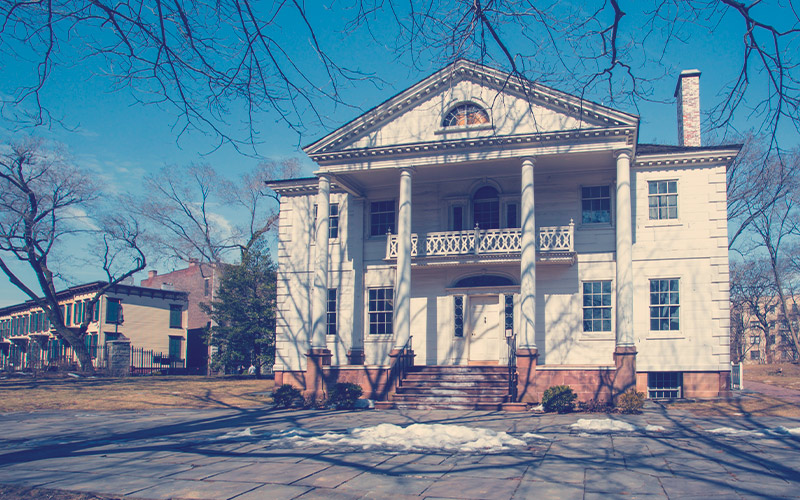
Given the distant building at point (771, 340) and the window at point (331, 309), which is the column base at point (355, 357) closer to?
the window at point (331, 309)

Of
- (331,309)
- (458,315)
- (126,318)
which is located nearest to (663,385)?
(458,315)

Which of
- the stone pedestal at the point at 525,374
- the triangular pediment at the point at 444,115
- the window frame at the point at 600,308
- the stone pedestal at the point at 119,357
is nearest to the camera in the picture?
the stone pedestal at the point at 525,374

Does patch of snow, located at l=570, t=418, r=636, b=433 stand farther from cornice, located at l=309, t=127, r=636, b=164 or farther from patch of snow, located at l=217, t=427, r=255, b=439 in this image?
cornice, located at l=309, t=127, r=636, b=164

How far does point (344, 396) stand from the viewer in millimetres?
19422

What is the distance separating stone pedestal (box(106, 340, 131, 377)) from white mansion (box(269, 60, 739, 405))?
14.4 meters

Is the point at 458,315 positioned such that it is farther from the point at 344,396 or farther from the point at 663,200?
the point at 663,200

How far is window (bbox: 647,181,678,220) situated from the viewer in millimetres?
21719

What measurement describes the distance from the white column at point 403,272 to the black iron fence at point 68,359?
2142 centimetres

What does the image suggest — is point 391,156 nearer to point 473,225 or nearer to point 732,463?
point 473,225

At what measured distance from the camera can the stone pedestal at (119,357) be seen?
34438mm

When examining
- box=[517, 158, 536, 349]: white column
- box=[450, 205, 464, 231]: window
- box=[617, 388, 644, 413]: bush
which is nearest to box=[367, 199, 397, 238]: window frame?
box=[450, 205, 464, 231]: window

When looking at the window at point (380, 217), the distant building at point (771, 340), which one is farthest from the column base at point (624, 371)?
the distant building at point (771, 340)

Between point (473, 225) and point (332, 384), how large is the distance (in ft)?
26.6

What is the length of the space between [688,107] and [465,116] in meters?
9.25
